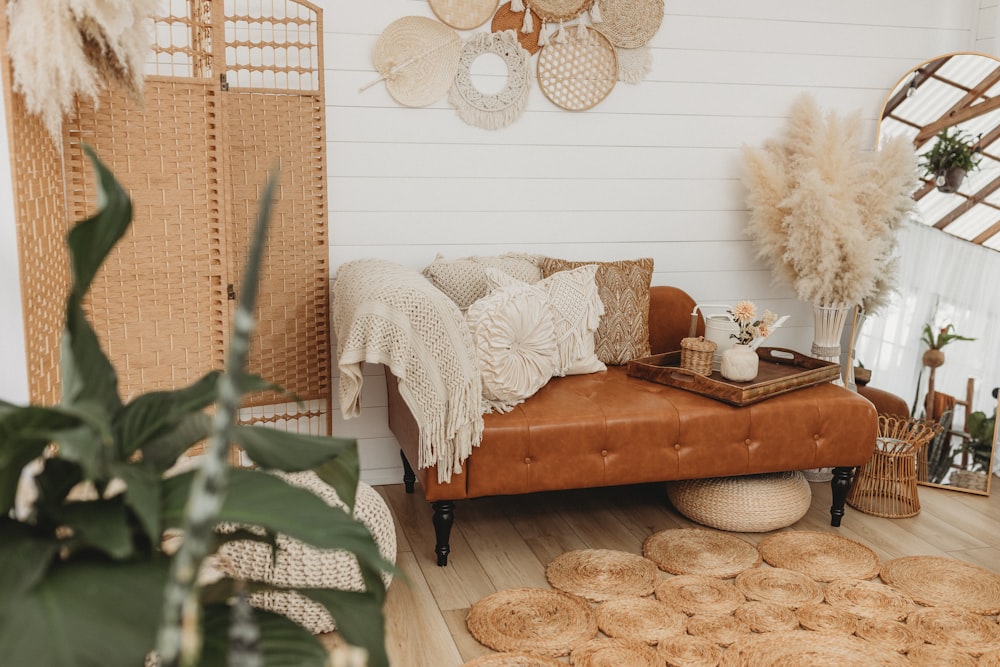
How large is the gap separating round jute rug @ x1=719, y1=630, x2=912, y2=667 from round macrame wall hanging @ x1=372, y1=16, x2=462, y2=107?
214 centimetres

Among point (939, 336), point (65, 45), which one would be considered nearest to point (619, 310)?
point (939, 336)

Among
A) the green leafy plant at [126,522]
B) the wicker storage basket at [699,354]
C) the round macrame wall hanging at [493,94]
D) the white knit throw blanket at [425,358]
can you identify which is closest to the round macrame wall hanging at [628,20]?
the round macrame wall hanging at [493,94]

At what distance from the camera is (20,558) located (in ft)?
2.29

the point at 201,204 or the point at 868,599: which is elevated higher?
the point at 201,204

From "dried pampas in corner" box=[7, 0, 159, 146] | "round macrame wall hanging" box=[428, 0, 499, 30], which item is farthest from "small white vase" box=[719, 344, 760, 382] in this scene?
"dried pampas in corner" box=[7, 0, 159, 146]

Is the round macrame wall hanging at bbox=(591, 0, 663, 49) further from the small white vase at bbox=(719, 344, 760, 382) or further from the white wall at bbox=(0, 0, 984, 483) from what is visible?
the small white vase at bbox=(719, 344, 760, 382)

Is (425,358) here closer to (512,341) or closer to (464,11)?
(512,341)

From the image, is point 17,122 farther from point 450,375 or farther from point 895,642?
point 895,642

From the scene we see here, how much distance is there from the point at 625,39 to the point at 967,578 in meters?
2.25

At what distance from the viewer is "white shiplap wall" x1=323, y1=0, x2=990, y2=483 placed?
3.14 meters

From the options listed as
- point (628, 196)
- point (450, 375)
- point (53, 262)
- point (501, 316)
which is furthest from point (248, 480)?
point (628, 196)

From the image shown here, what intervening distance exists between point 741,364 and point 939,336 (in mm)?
1178

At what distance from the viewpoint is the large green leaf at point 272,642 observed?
2.36ft

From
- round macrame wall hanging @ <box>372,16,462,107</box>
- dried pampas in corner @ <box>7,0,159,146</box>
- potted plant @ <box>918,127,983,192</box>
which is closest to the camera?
dried pampas in corner @ <box>7,0,159,146</box>
